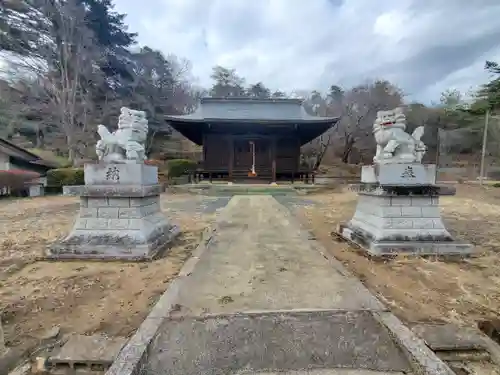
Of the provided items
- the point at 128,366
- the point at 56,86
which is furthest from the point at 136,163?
the point at 56,86

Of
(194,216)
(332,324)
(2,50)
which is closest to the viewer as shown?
(332,324)

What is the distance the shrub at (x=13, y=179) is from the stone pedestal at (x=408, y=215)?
15.1 m

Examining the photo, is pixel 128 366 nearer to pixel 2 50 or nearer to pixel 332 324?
pixel 332 324

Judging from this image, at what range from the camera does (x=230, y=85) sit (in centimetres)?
4191

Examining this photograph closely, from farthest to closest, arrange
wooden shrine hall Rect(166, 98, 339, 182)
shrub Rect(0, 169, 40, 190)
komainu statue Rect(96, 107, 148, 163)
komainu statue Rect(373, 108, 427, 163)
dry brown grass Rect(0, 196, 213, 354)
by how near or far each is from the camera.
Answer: wooden shrine hall Rect(166, 98, 339, 182), shrub Rect(0, 169, 40, 190), komainu statue Rect(373, 108, 427, 163), komainu statue Rect(96, 107, 148, 163), dry brown grass Rect(0, 196, 213, 354)

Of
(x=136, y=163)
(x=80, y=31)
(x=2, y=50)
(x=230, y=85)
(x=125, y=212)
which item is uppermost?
(x=230, y=85)

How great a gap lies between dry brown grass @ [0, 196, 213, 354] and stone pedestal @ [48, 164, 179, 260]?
24 cm

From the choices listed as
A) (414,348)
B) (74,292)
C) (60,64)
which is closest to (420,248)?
(414,348)

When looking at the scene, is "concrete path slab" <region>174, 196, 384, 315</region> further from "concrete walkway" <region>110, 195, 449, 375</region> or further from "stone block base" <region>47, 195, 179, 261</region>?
"stone block base" <region>47, 195, 179, 261</region>

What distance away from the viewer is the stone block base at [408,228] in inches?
159

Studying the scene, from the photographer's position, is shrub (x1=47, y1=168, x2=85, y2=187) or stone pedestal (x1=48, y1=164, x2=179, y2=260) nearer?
stone pedestal (x1=48, y1=164, x2=179, y2=260)

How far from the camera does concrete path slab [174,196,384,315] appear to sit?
2412mm

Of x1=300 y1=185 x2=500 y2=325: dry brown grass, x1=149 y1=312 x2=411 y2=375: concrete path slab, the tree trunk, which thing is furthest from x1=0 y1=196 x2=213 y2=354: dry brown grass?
the tree trunk

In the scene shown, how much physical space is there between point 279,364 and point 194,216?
243 inches
